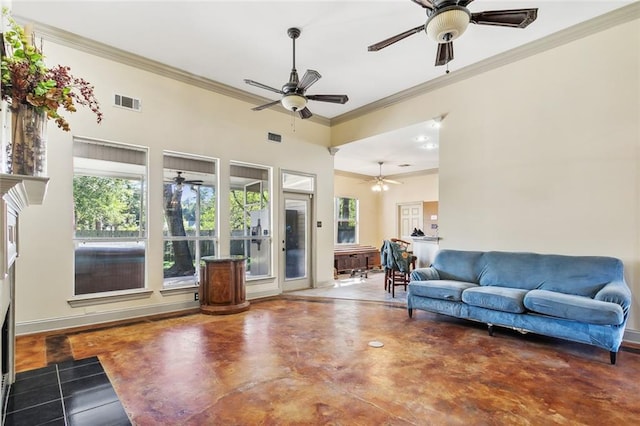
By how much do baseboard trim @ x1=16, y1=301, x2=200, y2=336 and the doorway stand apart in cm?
190

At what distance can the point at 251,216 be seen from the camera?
234 inches

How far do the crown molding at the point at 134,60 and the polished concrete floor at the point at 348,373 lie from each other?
11.5 feet

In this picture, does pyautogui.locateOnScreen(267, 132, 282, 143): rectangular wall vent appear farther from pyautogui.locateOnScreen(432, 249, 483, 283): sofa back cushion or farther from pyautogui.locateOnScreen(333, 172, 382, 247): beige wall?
pyautogui.locateOnScreen(333, 172, 382, 247): beige wall

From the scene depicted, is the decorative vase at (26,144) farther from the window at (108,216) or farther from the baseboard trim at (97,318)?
the baseboard trim at (97,318)

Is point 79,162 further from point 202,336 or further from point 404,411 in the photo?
point 404,411

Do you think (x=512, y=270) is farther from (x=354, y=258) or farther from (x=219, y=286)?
(x=354, y=258)

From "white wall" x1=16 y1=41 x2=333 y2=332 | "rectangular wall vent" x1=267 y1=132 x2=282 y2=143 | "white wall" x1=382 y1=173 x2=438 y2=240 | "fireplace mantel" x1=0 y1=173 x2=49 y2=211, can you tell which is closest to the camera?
"fireplace mantel" x1=0 y1=173 x2=49 y2=211

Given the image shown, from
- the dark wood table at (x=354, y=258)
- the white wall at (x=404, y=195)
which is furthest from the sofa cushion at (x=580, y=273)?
the white wall at (x=404, y=195)

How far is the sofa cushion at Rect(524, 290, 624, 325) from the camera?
2959 mm

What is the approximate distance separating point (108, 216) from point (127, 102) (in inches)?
62.2

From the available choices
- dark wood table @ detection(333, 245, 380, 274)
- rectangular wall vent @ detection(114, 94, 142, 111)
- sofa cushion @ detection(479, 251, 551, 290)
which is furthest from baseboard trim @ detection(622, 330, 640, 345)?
rectangular wall vent @ detection(114, 94, 142, 111)

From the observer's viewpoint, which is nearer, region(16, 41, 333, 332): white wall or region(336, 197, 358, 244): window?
region(16, 41, 333, 332): white wall

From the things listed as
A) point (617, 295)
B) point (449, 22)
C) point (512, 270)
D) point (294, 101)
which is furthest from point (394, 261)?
point (449, 22)

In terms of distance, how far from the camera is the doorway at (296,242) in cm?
639
